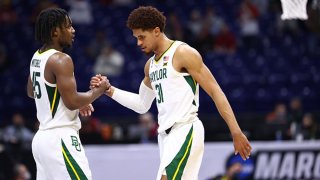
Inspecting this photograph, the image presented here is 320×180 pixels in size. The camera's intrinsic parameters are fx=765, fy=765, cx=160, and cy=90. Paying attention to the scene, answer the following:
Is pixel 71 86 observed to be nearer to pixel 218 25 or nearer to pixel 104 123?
pixel 104 123

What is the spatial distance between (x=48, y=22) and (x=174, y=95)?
1.29 metres

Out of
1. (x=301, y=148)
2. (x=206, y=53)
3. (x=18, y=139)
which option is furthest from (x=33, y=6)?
(x=301, y=148)

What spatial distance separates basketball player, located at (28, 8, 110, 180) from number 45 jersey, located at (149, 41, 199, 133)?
680mm

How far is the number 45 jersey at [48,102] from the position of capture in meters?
6.69

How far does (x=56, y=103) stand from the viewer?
22.0ft

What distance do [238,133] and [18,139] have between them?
7.15 meters

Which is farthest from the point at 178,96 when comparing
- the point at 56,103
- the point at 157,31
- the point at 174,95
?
the point at 56,103

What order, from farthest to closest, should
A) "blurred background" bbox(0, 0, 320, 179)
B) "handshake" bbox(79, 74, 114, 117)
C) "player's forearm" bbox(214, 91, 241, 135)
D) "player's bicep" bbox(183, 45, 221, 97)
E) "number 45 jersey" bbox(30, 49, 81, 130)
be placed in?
"blurred background" bbox(0, 0, 320, 179) < "handshake" bbox(79, 74, 114, 117) < "number 45 jersey" bbox(30, 49, 81, 130) < "player's bicep" bbox(183, 45, 221, 97) < "player's forearm" bbox(214, 91, 241, 135)

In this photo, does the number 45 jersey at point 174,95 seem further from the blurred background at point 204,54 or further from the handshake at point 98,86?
the blurred background at point 204,54

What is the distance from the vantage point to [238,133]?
6.35 m

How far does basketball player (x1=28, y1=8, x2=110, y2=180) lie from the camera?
6.57 meters

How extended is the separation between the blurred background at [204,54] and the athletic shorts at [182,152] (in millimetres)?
7346

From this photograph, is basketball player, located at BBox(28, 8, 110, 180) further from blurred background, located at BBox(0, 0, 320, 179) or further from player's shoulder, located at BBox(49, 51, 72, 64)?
blurred background, located at BBox(0, 0, 320, 179)

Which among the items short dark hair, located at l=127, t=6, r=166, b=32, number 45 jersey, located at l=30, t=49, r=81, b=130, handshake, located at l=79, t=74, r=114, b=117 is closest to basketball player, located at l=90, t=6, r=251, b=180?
short dark hair, located at l=127, t=6, r=166, b=32
